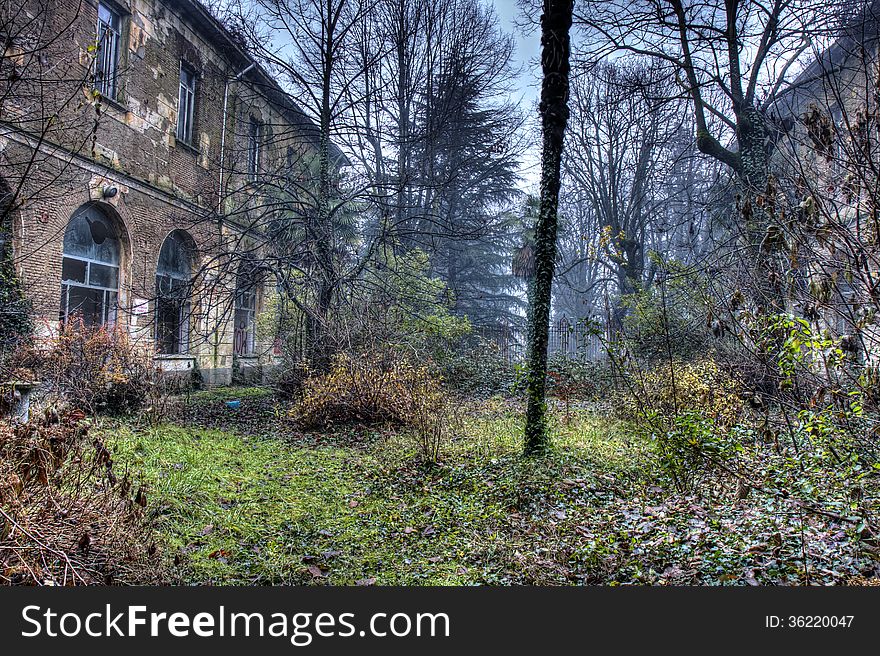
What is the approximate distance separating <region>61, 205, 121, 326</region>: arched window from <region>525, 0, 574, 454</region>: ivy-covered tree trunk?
9.61 metres

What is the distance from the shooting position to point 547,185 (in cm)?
736

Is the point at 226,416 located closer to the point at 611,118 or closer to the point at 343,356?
the point at 343,356

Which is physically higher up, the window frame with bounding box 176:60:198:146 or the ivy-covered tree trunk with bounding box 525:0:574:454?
the window frame with bounding box 176:60:198:146

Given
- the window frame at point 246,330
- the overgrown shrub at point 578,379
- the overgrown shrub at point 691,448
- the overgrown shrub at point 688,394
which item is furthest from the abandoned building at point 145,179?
the overgrown shrub at point 578,379

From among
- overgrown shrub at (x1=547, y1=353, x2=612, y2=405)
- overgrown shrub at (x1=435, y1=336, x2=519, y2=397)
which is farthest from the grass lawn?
overgrown shrub at (x1=435, y1=336, x2=519, y2=397)

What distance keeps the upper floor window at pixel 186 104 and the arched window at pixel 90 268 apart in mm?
4024

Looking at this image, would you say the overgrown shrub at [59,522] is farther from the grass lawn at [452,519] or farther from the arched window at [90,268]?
the arched window at [90,268]

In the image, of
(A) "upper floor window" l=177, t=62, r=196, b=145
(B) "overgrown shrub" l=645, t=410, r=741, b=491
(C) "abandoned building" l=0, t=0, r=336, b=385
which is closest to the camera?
(B) "overgrown shrub" l=645, t=410, r=741, b=491

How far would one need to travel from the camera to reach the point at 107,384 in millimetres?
9320

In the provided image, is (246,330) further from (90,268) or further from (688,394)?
(688,394)

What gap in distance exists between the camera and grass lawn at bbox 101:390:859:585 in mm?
3717

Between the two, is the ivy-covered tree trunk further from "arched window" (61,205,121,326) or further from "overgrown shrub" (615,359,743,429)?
"arched window" (61,205,121,326)

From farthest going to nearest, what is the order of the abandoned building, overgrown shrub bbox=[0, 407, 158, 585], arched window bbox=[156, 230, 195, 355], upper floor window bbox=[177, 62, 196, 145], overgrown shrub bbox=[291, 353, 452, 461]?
upper floor window bbox=[177, 62, 196, 145] → arched window bbox=[156, 230, 195, 355] → the abandoned building → overgrown shrub bbox=[291, 353, 452, 461] → overgrown shrub bbox=[0, 407, 158, 585]

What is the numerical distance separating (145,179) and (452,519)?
1256 cm
